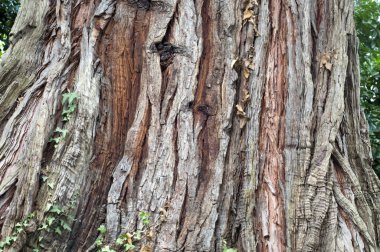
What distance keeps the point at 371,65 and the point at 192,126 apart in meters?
3.39

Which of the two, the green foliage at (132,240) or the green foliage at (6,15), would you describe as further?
the green foliage at (6,15)

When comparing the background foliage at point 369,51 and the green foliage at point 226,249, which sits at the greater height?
the background foliage at point 369,51

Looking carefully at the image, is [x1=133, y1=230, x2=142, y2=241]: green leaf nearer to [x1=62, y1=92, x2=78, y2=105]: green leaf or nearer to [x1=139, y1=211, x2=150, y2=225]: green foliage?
[x1=139, y1=211, x2=150, y2=225]: green foliage

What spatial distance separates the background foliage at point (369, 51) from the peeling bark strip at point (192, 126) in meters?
1.73

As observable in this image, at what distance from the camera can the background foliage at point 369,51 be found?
5.06 m

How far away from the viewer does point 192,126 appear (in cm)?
293

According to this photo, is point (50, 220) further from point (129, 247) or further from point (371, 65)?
point (371, 65)

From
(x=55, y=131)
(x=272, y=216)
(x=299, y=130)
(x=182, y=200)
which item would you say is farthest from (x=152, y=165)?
(x=299, y=130)

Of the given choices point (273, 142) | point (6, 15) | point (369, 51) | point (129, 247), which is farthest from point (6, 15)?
point (129, 247)

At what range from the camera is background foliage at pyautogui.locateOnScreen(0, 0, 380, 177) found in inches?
199

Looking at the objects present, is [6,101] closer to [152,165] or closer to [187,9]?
[152,165]

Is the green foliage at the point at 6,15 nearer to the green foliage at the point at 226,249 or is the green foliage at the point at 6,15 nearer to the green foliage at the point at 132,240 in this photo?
the green foliage at the point at 132,240

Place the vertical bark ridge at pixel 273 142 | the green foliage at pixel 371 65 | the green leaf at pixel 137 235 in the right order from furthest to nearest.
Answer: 1. the green foliage at pixel 371 65
2. the vertical bark ridge at pixel 273 142
3. the green leaf at pixel 137 235

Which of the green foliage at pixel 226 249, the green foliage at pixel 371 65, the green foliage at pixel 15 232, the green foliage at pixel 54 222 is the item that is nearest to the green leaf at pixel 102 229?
the green foliage at pixel 54 222
